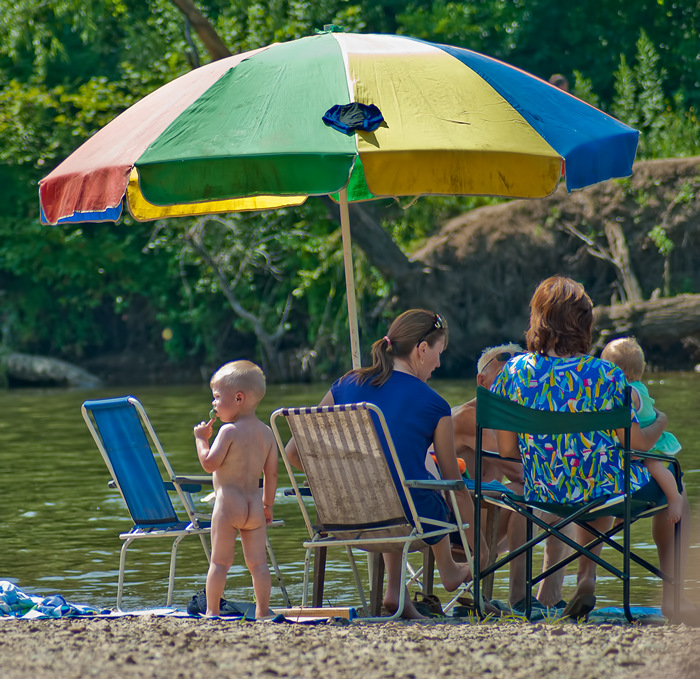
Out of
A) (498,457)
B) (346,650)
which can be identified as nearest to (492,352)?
(498,457)

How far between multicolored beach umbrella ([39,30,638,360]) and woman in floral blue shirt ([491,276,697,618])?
0.50 m

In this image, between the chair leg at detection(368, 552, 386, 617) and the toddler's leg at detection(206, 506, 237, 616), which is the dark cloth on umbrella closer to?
the toddler's leg at detection(206, 506, 237, 616)

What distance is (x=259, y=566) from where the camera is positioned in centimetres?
521

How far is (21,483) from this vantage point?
12.2 meters

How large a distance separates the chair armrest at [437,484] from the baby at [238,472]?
0.59m

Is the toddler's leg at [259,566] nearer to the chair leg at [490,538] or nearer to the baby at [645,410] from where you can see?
the chair leg at [490,538]

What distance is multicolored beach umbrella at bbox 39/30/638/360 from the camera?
15.9ft

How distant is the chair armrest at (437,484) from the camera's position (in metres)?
5.02

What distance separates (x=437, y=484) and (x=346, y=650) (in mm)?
1037

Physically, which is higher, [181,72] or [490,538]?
[490,538]

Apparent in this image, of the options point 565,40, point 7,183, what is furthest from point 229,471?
point 565,40

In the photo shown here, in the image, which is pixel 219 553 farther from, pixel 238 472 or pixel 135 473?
pixel 135 473

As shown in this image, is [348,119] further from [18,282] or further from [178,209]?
[18,282]

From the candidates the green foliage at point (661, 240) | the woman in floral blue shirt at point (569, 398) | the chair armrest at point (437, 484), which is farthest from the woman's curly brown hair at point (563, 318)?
the green foliage at point (661, 240)
